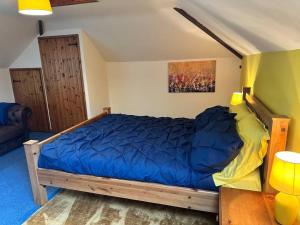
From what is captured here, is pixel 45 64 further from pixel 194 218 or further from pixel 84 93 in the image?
pixel 194 218

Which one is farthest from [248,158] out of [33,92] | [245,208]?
[33,92]

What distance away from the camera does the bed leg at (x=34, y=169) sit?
2164 millimetres

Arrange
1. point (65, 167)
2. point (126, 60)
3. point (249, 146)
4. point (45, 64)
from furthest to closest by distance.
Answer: point (126, 60) → point (45, 64) → point (65, 167) → point (249, 146)

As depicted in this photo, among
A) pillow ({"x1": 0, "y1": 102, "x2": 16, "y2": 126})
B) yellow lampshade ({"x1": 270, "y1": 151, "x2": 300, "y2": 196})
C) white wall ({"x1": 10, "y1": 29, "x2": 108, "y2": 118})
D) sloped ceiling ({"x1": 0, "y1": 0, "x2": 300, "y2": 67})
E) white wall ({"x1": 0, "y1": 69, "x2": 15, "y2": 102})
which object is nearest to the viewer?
yellow lampshade ({"x1": 270, "y1": 151, "x2": 300, "y2": 196})

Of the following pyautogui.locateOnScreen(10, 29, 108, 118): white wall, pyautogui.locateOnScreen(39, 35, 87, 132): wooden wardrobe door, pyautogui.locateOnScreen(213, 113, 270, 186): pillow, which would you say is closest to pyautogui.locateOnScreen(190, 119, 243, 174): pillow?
pyautogui.locateOnScreen(213, 113, 270, 186): pillow

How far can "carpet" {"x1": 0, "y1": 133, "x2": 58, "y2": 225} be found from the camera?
7.00 ft

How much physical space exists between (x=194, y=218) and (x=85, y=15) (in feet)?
10.7

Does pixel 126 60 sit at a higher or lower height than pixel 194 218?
higher

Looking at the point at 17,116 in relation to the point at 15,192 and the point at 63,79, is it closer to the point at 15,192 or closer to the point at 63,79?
the point at 63,79

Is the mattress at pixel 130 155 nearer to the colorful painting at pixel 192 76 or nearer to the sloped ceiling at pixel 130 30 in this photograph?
the sloped ceiling at pixel 130 30

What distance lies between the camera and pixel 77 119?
452 centimetres

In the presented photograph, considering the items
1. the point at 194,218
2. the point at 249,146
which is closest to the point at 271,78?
the point at 249,146

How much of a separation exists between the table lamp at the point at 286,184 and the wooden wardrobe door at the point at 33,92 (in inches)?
179

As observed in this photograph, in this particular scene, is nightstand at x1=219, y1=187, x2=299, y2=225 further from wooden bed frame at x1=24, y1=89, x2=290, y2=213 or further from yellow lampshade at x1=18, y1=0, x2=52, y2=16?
yellow lampshade at x1=18, y1=0, x2=52, y2=16
